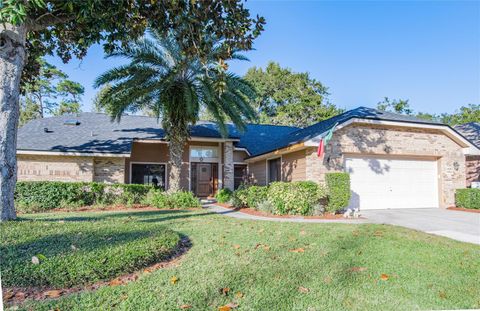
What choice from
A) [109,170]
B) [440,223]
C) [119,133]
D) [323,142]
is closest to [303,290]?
[440,223]

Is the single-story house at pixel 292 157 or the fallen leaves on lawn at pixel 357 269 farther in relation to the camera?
the single-story house at pixel 292 157

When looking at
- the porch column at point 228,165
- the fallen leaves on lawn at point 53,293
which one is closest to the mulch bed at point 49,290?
the fallen leaves on lawn at point 53,293

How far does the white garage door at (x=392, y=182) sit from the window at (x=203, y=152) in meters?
8.81

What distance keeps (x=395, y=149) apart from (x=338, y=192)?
13.7 ft

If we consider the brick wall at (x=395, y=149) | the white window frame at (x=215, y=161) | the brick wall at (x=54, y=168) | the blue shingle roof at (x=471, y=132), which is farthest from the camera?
the white window frame at (x=215, y=161)

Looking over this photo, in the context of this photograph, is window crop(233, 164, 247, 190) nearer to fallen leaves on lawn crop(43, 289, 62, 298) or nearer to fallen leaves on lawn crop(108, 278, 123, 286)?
fallen leaves on lawn crop(108, 278, 123, 286)

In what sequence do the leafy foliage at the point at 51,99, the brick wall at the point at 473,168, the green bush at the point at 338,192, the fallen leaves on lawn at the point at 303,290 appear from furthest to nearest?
the leafy foliage at the point at 51,99 → the brick wall at the point at 473,168 → the green bush at the point at 338,192 → the fallen leaves on lawn at the point at 303,290

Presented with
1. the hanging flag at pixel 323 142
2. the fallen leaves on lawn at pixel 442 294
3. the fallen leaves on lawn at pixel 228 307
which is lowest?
the fallen leaves on lawn at pixel 442 294

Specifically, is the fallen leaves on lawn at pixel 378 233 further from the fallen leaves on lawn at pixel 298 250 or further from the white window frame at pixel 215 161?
the white window frame at pixel 215 161

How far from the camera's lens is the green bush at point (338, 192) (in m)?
11.2

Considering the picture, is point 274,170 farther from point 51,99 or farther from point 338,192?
point 51,99

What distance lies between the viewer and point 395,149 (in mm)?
13227

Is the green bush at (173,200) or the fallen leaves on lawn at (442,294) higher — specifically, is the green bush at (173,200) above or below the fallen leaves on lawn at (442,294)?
above

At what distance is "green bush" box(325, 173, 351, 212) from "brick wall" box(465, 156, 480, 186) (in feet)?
33.9
